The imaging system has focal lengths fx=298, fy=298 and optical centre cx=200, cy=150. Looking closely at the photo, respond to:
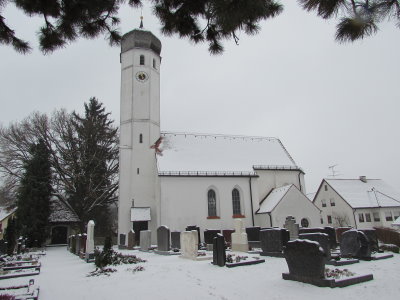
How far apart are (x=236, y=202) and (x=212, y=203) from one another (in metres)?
2.10

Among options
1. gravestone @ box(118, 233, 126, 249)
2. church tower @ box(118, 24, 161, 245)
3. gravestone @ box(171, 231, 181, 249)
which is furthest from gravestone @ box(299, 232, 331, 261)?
gravestone @ box(118, 233, 126, 249)

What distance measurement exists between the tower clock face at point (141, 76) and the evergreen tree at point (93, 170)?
25.1 ft

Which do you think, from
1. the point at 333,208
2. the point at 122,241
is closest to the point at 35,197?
the point at 122,241

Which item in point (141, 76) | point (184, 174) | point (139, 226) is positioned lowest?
point (139, 226)

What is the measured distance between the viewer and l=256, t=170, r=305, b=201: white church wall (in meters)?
26.5

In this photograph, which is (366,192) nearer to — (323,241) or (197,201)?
(197,201)

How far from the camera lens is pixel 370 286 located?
7.06 m

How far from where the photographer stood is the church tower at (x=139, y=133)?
23750mm

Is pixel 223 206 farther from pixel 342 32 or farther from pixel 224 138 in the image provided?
pixel 342 32

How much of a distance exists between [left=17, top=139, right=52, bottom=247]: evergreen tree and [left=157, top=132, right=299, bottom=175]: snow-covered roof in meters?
11.3

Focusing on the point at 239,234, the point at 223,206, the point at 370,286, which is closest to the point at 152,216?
the point at 223,206

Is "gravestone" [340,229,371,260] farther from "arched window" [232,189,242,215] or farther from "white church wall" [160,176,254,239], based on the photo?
"arched window" [232,189,242,215]

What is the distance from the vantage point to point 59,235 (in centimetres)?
3359

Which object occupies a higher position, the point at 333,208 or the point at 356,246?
the point at 333,208
